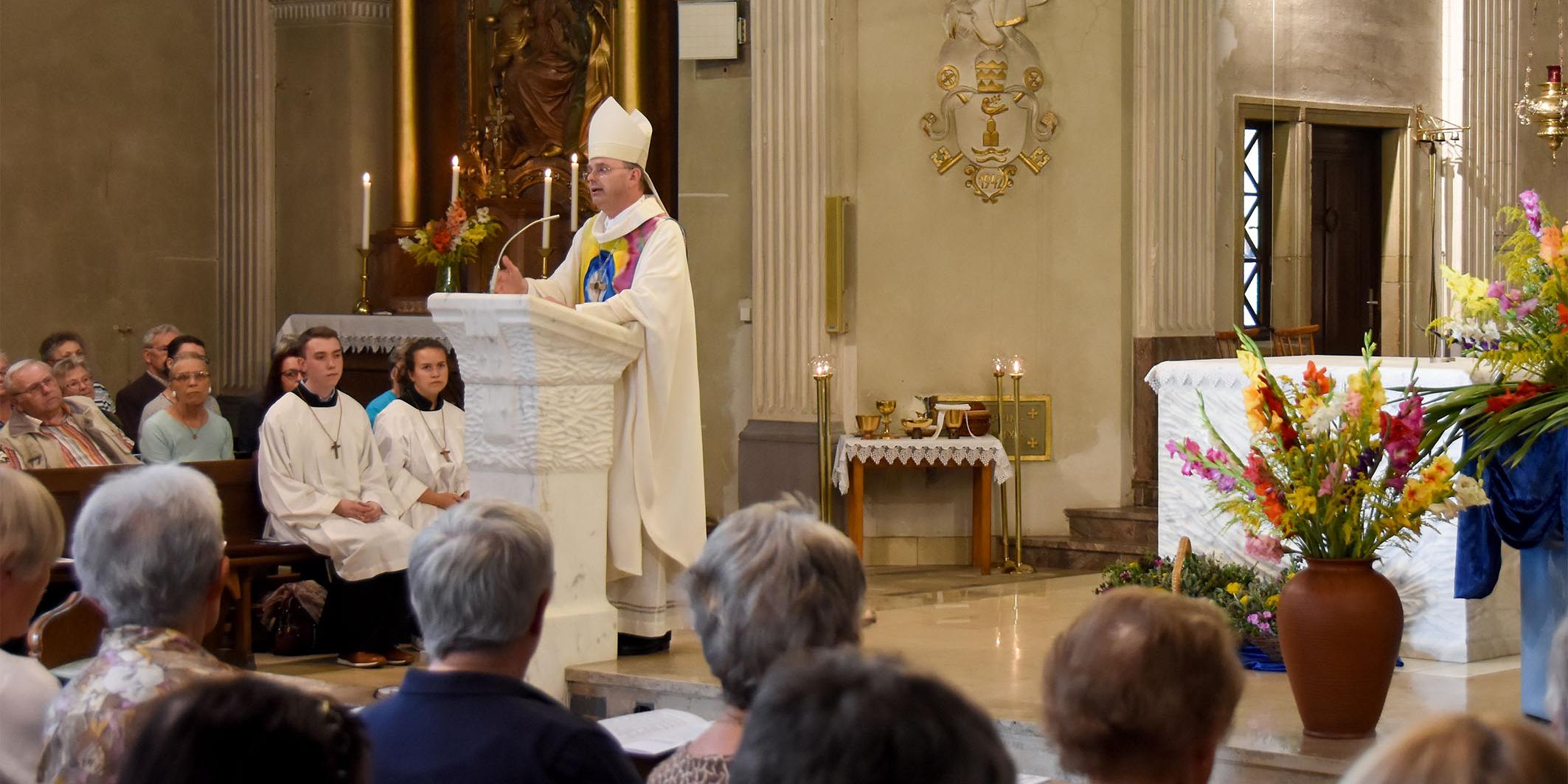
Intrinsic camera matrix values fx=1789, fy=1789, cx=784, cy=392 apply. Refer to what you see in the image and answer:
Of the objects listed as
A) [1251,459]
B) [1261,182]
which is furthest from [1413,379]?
[1261,182]

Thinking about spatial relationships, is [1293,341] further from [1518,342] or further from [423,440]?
[1518,342]

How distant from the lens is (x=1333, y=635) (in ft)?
14.7

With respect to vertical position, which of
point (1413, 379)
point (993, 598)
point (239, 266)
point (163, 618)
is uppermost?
point (239, 266)

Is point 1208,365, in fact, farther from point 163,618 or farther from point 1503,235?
point 1503,235

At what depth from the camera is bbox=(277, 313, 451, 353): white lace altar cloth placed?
1103cm

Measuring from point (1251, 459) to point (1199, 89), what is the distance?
19.4ft

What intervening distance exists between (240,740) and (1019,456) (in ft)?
27.6

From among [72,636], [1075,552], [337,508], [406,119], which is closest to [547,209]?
[337,508]

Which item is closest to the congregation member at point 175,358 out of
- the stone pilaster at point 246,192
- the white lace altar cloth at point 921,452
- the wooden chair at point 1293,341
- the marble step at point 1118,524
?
the white lace altar cloth at point 921,452

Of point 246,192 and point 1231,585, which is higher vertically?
point 246,192

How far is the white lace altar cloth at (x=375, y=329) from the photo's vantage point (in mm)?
11031

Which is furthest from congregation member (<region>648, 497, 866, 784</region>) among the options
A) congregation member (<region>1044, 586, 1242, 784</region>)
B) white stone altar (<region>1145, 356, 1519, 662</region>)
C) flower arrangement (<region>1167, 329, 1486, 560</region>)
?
white stone altar (<region>1145, 356, 1519, 662</region>)

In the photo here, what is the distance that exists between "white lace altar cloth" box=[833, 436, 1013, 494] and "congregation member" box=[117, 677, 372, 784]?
25.8 ft

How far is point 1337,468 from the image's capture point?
443 centimetres
